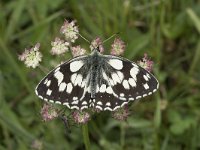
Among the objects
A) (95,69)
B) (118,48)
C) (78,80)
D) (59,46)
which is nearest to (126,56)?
(118,48)

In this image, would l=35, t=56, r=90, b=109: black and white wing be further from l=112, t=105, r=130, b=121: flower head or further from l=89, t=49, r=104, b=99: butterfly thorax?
l=112, t=105, r=130, b=121: flower head

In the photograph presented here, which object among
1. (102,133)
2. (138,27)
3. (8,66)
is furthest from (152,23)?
(8,66)

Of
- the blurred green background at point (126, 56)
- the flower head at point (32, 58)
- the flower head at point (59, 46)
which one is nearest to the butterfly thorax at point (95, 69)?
the flower head at point (59, 46)

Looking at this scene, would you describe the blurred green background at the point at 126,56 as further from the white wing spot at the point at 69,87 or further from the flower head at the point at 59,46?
the white wing spot at the point at 69,87

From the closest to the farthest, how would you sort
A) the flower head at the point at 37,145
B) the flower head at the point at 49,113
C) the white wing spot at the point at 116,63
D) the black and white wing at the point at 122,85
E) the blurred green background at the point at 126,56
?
1. the black and white wing at the point at 122,85
2. the white wing spot at the point at 116,63
3. the flower head at the point at 49,113
4. the flower head at the point at 37,145
5. the blurred green background at the point at 126,56

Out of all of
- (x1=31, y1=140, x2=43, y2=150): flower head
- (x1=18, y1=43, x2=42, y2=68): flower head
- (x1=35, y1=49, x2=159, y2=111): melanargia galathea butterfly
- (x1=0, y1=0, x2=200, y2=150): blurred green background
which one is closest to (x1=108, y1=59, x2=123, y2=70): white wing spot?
(x1=35, y1=49, x2=159, y2=111): melanargia galathea butterfly

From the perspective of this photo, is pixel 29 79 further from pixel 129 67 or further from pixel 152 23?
pixel 129 67
